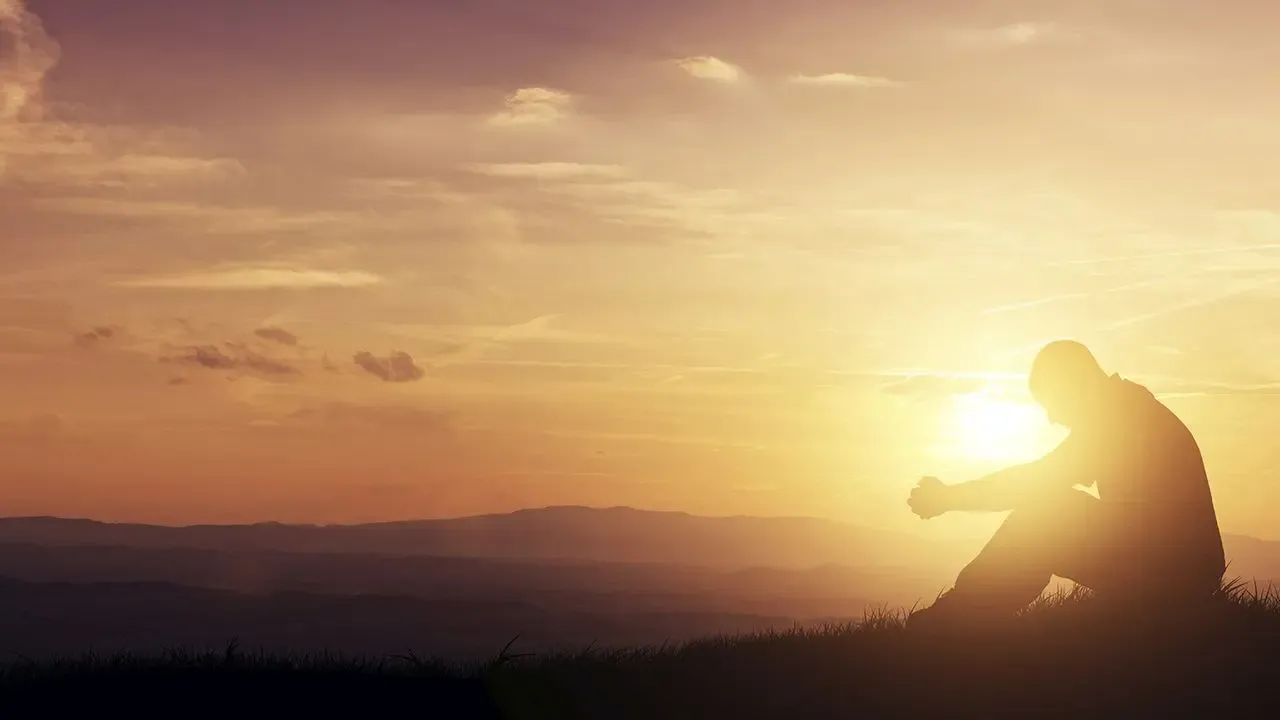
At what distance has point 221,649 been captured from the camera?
41.9 feet

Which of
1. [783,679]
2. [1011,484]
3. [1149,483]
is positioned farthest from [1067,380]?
[783,679]

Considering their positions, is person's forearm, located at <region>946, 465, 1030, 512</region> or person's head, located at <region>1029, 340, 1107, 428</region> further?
person's head, located at <region>1029, 340, 1107, 428</region>

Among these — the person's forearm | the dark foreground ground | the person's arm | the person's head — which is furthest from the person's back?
the person's forearm

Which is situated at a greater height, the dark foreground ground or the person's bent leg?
the person's bent leg

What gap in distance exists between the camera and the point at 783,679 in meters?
12.2

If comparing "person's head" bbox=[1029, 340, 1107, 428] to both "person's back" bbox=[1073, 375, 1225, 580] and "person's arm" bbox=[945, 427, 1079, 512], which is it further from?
"person's arm" bbox=[945, 427, 1079, 512]

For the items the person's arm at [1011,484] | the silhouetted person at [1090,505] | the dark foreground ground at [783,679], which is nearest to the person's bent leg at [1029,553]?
the silhouetted person at [1090,505]

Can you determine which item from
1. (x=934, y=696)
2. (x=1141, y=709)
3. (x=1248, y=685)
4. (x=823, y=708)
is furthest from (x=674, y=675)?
(x=1248, y=685)

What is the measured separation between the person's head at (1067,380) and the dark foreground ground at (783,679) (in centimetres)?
214

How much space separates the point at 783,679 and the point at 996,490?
287 cm

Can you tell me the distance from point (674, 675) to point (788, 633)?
2200 millimetres

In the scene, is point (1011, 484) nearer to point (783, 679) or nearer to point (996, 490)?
point (996, 490)

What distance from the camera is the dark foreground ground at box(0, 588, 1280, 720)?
11328 millimetres

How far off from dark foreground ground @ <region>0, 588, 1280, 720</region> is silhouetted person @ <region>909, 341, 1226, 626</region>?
427mm
